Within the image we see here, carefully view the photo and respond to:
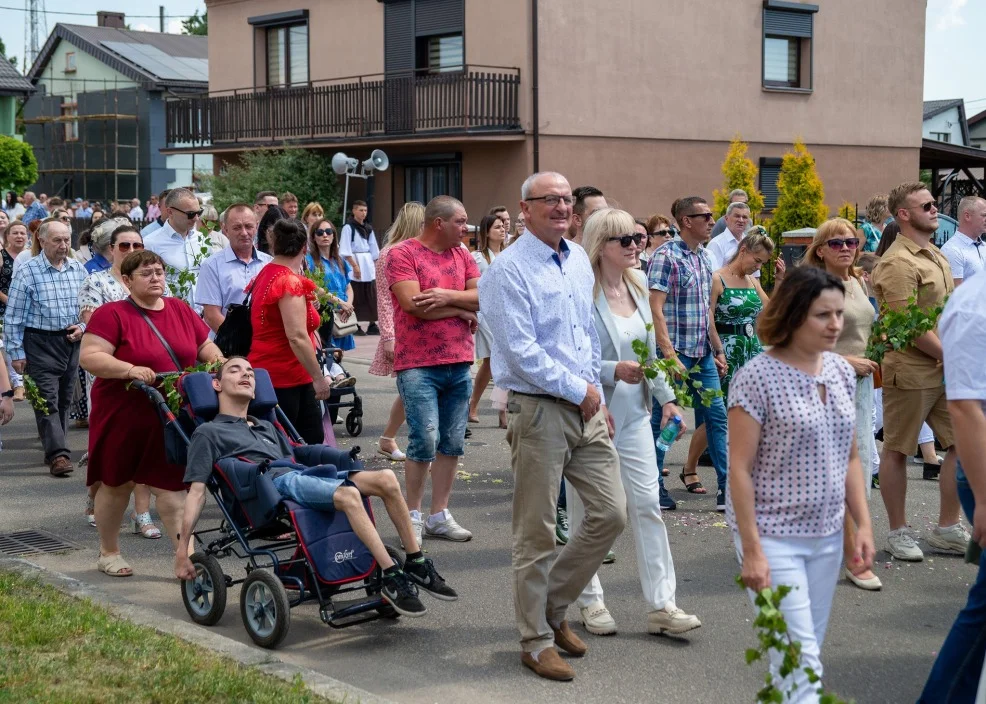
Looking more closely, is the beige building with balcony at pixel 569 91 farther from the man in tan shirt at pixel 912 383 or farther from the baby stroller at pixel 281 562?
the baby stroller at pixel 281 562

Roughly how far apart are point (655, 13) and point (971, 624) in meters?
24.0

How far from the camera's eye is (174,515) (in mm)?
7273

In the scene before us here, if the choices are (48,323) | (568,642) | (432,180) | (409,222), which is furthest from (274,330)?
(432,180)

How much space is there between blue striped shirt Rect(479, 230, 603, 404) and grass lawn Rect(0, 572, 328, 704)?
61.5 inches

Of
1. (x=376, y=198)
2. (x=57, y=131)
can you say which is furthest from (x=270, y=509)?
(x=57, y=131)

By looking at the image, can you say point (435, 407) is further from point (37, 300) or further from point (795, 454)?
point (37, 300)

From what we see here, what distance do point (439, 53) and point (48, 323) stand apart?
62.3ft

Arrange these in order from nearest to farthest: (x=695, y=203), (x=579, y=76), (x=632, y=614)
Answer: (x=632, y=614) → (x=695, y=203) → (x=579, y=76)

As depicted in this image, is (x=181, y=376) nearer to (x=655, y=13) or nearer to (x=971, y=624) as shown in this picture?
(x=971, y=624)

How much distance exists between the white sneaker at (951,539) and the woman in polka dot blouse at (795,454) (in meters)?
3.49

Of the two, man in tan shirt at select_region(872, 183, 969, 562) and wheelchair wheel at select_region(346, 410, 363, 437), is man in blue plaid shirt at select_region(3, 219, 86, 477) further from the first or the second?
man in tan shirt at select_region(872, 183, 969, 562)

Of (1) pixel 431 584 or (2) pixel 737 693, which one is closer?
(2) pixel 737 693

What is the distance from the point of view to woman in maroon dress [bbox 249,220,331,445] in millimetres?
7387

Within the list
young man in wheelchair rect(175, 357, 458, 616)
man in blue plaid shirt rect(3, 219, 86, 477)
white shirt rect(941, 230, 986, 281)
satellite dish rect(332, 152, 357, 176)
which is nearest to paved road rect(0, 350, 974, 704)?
young man in wheelchair rect(175, 357, 458, 616)
